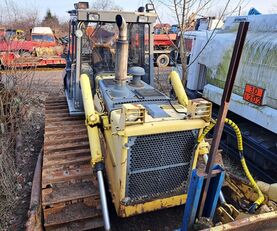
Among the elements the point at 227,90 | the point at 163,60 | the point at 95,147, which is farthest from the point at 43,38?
the point at 227,90

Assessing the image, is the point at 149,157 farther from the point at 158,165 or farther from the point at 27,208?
the point at 27,208

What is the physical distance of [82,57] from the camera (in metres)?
4.55

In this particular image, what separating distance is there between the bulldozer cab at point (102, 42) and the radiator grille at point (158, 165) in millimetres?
2046

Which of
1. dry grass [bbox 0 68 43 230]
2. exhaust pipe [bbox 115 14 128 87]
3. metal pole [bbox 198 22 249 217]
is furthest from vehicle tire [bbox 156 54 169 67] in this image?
metal pole [bbox 198 22 249 217]

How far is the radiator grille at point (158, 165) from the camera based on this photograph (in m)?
2.92

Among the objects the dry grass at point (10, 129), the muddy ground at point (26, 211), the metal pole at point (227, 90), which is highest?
the metal pole at point (227, 90)

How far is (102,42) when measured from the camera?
4656 mm

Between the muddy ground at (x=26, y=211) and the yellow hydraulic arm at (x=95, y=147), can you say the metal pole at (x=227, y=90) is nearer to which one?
the yellow hydraulic arm at (x=95, y=147)

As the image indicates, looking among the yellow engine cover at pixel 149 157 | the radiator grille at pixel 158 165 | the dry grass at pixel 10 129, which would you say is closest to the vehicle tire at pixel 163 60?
the dry grass at pixel 10 129

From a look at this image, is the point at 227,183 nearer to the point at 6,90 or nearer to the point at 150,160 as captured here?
the point at 150,160

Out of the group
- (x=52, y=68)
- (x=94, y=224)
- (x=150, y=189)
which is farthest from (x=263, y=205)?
(x=52, y=68)

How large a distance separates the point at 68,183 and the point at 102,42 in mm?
2323

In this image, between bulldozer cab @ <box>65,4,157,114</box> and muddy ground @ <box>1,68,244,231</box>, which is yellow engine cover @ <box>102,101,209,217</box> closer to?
muddy ground @ <box>1,68,244,231</box>

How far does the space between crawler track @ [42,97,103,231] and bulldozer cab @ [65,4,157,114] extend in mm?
645
